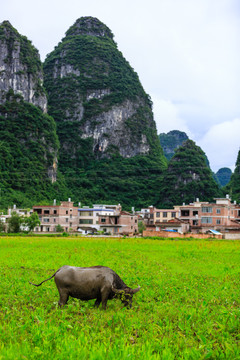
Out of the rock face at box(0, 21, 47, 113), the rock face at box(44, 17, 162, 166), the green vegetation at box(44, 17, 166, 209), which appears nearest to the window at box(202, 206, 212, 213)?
the green vegetation at box(44, 17, 166, 209)

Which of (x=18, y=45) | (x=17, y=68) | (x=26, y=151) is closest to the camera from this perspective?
(x=26, y=151)

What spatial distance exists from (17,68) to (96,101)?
2998 cm

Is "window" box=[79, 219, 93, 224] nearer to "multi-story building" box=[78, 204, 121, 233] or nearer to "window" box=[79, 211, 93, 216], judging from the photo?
"multi-story building" box=[78, 204, 121, 233]

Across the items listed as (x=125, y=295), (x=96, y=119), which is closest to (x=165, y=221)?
(x=125, y=295)

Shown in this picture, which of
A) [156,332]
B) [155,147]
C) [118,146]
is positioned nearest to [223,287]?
[156,332]

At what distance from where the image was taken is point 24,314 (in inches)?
261

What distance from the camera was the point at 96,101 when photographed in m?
122

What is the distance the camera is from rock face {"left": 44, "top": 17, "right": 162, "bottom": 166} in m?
118

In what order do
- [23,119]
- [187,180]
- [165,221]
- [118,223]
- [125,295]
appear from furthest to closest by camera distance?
[187,180]
[23,119]
[165,221]
[118,223]
[125,295]

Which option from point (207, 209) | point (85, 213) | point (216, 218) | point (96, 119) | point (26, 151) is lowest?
point (216, 218)

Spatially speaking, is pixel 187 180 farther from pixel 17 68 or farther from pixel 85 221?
pixel 17 68

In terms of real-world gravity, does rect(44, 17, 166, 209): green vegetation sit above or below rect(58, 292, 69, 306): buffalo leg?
above

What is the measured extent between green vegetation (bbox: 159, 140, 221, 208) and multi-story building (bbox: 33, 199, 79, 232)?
4303 centimetres

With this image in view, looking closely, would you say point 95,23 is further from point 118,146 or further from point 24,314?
point 24,314
